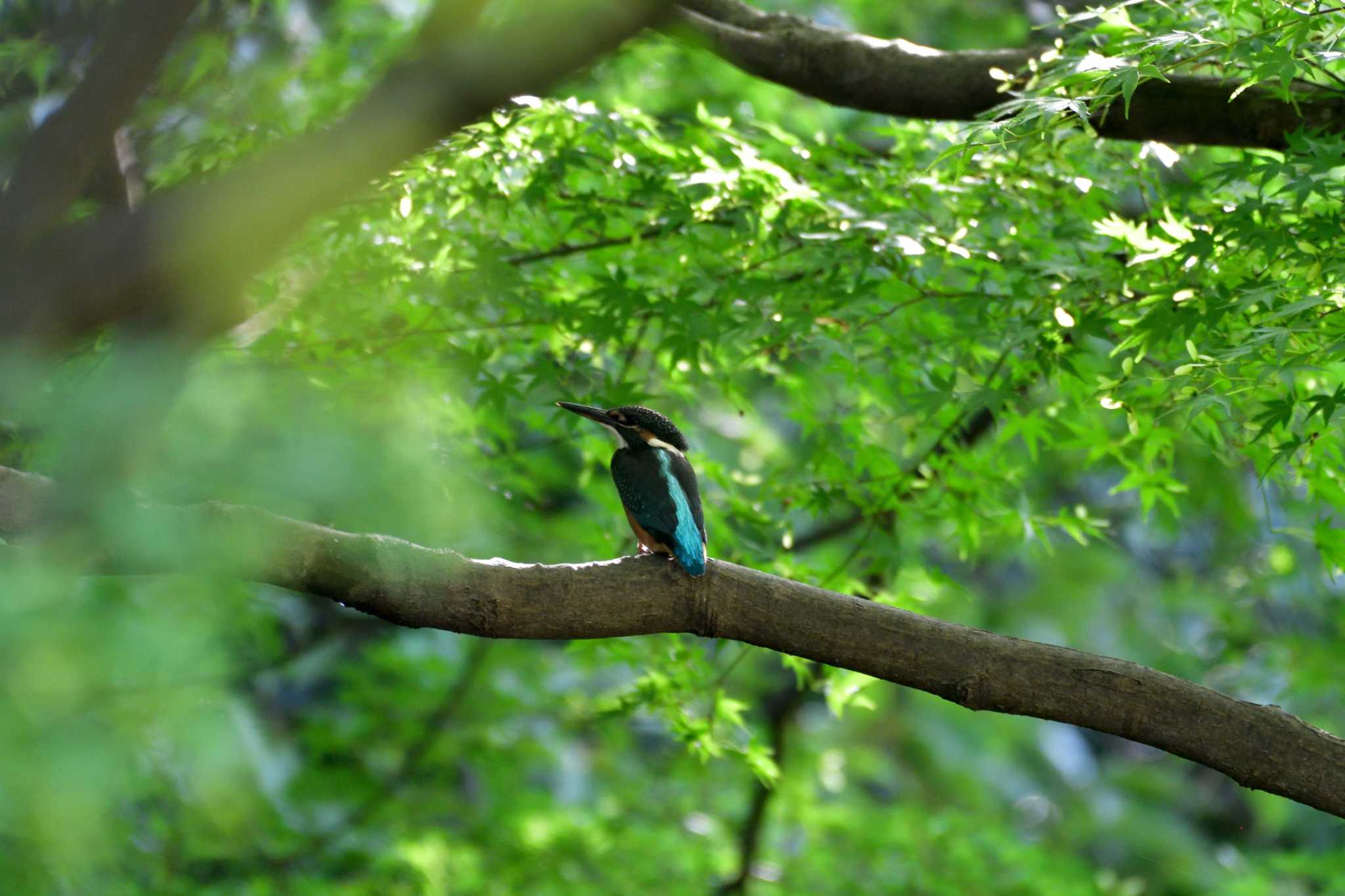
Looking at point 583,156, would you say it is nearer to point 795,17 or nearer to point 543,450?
point 795,17

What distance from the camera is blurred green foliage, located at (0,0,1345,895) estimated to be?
1337mm

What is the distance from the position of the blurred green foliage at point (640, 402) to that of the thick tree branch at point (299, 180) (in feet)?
0.31

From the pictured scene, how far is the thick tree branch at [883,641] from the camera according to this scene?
2848 millimetres

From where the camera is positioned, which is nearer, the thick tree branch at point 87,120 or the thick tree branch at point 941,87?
the thick tree branch at point 87,120

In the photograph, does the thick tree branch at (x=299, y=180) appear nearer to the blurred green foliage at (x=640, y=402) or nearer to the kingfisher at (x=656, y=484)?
the blurred green foliage at (x=640, y=402)

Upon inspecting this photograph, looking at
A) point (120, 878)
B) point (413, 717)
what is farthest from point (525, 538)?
point (120, 878)

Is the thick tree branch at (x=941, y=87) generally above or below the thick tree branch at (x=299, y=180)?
below

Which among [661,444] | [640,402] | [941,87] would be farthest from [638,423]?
[941,87]

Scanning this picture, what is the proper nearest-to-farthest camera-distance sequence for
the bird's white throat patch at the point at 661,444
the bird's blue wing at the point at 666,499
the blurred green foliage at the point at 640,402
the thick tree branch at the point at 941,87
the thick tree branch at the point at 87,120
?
the thick tree branch at the point at 87,120 → the blurred green foliage at the point at 640,402 → the bird's blue wing at the point at 666,499 → the thick tree branch at the point at 941,87 → the bird's white throat patch at the point at 661,444

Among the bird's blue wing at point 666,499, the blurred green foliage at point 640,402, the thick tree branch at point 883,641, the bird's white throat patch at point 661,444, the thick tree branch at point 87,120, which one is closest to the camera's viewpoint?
the thick tree branch at point 87,120

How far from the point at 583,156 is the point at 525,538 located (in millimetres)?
2288

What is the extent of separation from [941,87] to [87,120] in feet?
11.1

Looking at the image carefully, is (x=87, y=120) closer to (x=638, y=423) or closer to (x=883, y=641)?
(x=883, y=641)

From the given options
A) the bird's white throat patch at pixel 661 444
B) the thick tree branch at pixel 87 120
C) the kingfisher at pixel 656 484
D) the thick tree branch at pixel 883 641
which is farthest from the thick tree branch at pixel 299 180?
the bird's white throat patch at pixel 661 444
